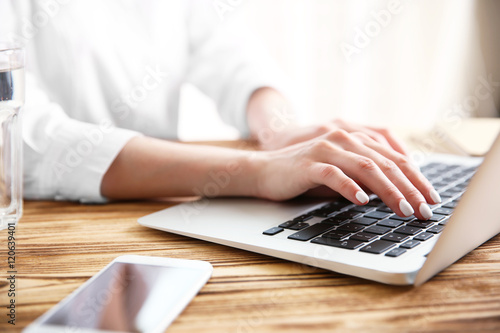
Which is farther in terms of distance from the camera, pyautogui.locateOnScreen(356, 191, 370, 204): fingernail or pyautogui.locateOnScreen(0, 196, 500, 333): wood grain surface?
pyautogui.locateOnScreen(356, 191, 370, 204): fingernail

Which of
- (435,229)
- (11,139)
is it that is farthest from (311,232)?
(11,139)

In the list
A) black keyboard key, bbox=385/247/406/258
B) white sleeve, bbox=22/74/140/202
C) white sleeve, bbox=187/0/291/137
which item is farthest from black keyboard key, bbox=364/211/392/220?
white sleeve, bbox=187/0/291/137

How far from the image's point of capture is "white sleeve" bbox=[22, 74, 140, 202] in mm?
722

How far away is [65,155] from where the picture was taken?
734mm

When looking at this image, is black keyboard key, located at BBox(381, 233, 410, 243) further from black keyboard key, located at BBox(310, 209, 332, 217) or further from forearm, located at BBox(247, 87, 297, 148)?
forearm, located at BBox(247, 87, 297, 148)

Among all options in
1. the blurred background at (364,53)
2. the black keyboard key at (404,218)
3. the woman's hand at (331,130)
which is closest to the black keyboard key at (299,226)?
the black keyboard key at (404,218)

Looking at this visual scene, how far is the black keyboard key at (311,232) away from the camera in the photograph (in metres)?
0.50

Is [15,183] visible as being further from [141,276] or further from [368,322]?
[368,322]

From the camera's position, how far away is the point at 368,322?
0.37m

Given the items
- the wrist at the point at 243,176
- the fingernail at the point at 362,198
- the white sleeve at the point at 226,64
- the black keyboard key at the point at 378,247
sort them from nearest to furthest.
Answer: the black keyboard key at the point at 378,247
the fingernail at the point at 362,198
the wrist at the point at 243,176
the white sleeve at the point at 226,64

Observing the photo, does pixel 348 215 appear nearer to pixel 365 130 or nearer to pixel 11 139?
pixel 365 130

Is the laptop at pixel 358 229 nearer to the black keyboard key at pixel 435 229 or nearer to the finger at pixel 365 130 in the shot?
the black keyboard key at pixel 435 229

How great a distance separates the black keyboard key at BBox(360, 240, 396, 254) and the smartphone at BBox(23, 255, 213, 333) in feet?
0.48

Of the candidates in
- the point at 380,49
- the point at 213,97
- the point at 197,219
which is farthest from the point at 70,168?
the point at 380,49
